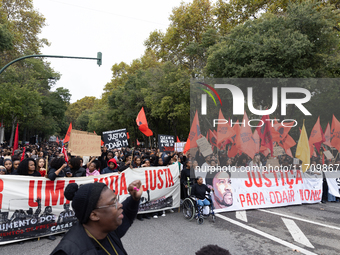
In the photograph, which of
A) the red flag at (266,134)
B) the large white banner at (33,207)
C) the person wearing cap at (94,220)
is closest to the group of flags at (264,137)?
the red flag at (266,134)

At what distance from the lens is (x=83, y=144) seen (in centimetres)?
815

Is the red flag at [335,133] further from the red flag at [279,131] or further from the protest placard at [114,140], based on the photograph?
the protest placard at [114,140]

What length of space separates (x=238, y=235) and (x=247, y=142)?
6.34 metres

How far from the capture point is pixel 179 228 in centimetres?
651

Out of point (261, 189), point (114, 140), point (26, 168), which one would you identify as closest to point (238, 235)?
point (261, 189)

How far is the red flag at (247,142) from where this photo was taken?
11.5 m

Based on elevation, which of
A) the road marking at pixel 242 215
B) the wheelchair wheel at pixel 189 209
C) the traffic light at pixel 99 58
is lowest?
the road marking at pixel 242 215

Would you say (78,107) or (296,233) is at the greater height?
(78,107)

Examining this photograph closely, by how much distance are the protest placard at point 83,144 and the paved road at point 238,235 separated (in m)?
2.82

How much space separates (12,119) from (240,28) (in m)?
26.0

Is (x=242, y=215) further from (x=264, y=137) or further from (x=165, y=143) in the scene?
(x=165, y=143)

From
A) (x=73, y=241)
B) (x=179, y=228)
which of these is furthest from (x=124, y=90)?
(x=73, y=241)

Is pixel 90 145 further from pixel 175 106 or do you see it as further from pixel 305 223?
pixel 175 106

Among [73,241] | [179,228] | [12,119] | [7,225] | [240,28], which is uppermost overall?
[240,28]
